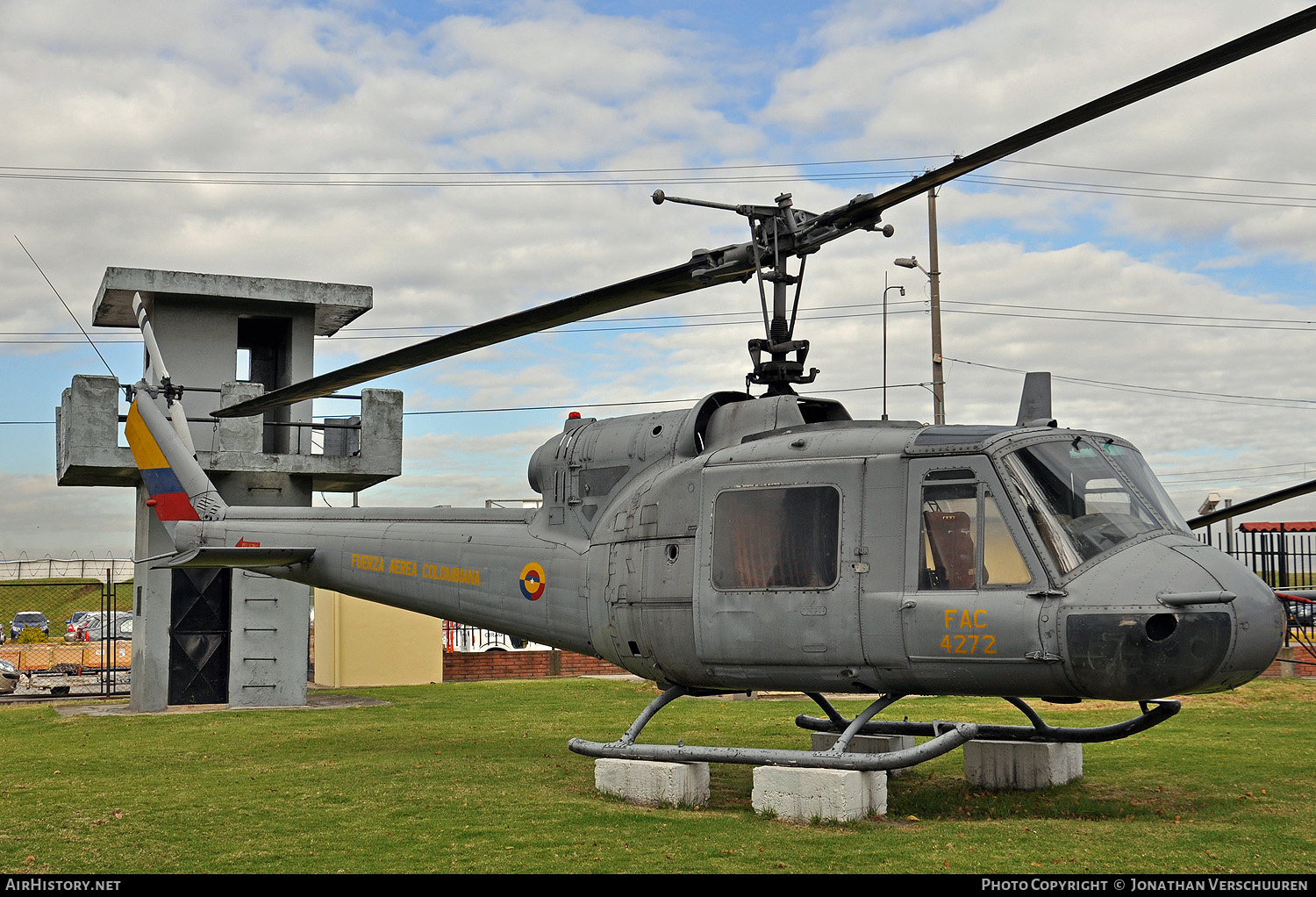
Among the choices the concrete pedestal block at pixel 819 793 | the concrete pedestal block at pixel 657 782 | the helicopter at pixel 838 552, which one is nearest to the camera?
the helicopter at pixel 838 552

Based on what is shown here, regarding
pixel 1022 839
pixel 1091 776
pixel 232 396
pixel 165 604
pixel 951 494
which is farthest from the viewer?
pixel 165 604

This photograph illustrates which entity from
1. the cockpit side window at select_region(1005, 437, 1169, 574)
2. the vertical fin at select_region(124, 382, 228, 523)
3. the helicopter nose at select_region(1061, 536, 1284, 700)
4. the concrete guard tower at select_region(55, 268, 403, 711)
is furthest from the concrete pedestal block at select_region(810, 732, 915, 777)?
the concrete guard tower at select_region(55, 268, 403, 711)

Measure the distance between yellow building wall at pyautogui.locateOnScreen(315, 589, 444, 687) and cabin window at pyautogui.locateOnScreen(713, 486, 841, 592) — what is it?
17147 millimetres

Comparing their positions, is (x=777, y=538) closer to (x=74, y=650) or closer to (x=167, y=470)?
(x=167, y=470)

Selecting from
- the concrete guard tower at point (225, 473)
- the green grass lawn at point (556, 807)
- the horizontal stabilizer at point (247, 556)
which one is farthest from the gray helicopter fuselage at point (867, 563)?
the concrete guard tower at point (225, 473)

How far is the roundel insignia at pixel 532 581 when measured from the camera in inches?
449

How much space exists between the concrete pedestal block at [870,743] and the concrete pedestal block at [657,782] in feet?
4.93

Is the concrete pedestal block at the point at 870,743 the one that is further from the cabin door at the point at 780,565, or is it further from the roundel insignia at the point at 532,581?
the roundel insignia at the point at 532,581

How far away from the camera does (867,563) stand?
8945mm

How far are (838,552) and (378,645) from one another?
18.8 meters

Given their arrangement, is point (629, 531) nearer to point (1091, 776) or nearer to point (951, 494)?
point (951, 494)

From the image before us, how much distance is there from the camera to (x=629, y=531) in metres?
10.5
